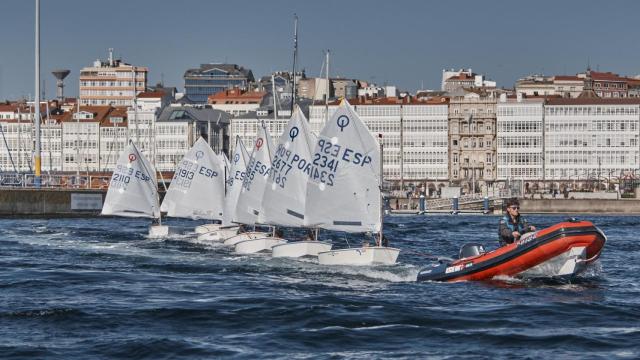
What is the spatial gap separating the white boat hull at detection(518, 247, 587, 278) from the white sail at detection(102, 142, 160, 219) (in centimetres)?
3859

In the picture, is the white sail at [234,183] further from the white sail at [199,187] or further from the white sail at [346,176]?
the white sail at [346,176]

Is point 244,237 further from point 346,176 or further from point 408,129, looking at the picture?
point 408,129

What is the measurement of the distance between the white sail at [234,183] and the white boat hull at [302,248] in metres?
13.1

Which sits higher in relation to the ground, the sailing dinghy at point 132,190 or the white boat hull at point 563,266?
the sailing dinghy at point 132,190

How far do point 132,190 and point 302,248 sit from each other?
26.9 m

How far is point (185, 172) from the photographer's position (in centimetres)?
7831

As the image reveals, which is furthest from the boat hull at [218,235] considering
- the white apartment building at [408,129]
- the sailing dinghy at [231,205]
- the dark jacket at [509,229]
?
the white apartment building at [408,129]

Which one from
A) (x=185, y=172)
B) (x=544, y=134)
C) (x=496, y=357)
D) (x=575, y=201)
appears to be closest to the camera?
(x=496, y=357)

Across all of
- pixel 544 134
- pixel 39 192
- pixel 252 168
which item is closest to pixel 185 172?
pixel 252 168

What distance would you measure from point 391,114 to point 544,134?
1948 cm

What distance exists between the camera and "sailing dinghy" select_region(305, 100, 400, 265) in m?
51.1

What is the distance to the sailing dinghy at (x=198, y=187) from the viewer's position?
77.1 metres

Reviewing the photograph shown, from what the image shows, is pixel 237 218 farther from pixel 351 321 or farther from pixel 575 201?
pixel 575 201

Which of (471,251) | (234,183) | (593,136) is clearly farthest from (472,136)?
(471,251)
